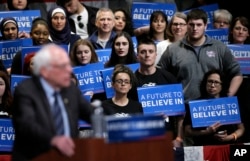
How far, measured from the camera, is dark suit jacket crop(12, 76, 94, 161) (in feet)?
20.0

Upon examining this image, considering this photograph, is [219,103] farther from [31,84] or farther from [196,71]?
[31,84]

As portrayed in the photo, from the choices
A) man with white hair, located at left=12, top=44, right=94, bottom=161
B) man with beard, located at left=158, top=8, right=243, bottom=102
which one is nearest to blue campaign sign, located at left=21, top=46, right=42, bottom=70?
man with beard, located at left=158, top=8, right=243, bottom=102

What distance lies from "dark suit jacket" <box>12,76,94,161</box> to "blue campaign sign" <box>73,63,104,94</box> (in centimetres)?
388

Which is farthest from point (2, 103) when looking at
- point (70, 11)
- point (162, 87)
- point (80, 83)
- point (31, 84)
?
point (31, 84)

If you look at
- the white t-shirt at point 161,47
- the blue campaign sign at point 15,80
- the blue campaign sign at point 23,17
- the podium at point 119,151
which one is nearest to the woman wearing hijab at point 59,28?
the blue campaign sign at point 23,17

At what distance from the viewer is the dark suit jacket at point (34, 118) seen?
6086 mm

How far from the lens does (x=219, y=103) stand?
1001 cm

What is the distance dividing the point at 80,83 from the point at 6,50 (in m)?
1.24

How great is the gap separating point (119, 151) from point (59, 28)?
5202mm

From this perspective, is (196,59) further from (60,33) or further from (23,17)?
(23,17)

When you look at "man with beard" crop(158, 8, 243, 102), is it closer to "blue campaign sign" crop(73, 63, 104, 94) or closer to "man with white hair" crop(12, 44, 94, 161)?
"blue campaign sign" crop(73, 63, 104, 94)

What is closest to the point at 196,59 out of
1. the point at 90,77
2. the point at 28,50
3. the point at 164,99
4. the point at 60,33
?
the point at 164,99

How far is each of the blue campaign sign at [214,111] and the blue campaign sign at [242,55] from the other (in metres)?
1.23

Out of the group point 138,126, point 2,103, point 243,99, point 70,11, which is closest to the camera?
point 138,126
